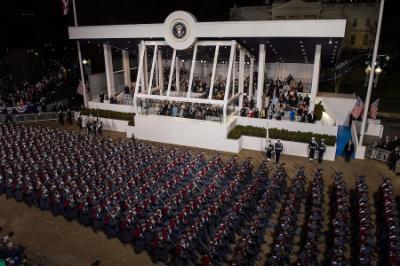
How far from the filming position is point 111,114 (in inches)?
1182

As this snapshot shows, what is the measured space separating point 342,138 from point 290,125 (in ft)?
19.5

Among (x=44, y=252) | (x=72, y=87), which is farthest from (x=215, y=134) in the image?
(x=72, y=87)

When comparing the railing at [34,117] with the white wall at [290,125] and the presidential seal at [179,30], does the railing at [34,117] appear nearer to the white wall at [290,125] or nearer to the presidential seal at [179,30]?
the presidential seal at [179,30]

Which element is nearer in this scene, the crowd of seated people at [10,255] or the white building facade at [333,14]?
the crowd of seated people at [10,255]

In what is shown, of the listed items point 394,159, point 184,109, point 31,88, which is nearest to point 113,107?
point 184,109

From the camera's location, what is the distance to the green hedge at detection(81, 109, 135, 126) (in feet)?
95.5

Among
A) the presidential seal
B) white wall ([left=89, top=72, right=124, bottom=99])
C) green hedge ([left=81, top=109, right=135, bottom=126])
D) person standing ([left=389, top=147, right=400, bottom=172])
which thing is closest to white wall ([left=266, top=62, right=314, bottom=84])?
the presidential seal

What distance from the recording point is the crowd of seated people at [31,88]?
1340 inches

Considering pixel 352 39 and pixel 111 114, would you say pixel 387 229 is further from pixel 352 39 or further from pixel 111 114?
pixel 352 39

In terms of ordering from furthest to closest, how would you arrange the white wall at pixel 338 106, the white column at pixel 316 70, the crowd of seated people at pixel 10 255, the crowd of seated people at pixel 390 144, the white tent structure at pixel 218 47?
the white wall at pixel 338 106, the white column at pixel 316 70, the white tent structure at pixel 218 47, the crowd of seated people at pixel 390 144, the crowd of seated people at pixel 10 255

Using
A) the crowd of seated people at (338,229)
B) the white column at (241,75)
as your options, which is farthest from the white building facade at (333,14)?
the crowd of seated people at (338,229)

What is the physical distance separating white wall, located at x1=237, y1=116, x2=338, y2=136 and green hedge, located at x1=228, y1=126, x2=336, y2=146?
586mm

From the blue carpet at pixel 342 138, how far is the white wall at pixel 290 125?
1.61m

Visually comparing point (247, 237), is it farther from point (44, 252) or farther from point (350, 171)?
point (350, 171)
